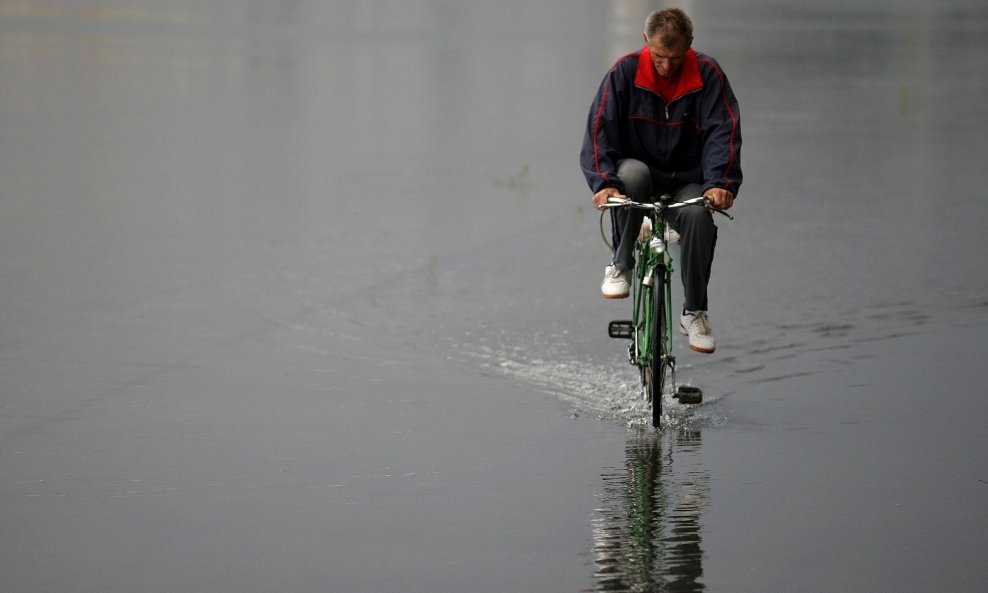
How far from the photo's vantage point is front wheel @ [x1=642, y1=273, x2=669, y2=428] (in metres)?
6.79

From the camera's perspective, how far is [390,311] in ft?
30.6

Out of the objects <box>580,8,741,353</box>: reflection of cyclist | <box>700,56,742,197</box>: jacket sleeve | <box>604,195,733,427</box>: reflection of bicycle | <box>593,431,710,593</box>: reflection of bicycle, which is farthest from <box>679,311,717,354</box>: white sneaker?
<box>700,56,742,197</box>: jacket sleeve

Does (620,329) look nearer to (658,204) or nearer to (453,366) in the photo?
(658,204)

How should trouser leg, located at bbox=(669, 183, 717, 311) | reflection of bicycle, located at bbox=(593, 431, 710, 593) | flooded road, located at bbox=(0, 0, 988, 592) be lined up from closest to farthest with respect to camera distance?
reflection of bicycle, located at bbox=(593, 431, 710, 593) → flooded road, located at bbox=(0, 0, 988, 592) → trouser leg, located at bbox=(669, 183, 717, 311)

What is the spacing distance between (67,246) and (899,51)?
67.9ft

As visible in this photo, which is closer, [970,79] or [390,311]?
[390,311]

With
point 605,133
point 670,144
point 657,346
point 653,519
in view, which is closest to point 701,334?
point 657,346

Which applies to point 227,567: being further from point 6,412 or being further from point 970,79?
point 970,79

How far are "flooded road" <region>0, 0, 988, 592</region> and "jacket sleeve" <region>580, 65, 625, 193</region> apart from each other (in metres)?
1.06

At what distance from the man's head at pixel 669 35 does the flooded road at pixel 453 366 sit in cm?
154

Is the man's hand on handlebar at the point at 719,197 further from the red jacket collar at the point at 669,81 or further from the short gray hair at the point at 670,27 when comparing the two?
the short gray hair at the point at 670,27

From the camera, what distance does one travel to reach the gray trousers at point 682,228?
23.1 ft

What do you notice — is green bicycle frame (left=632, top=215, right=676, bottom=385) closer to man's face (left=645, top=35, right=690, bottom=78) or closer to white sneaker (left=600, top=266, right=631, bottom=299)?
white sneaker (left=600, top=266, right=631, bottom=299)

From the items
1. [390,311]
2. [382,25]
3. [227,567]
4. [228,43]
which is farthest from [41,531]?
[382,25]
